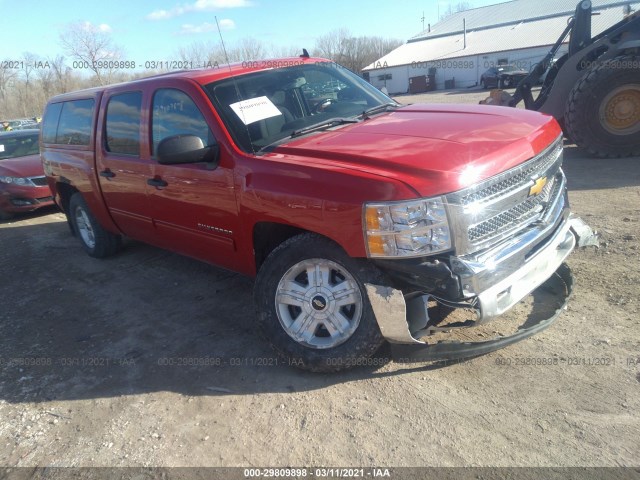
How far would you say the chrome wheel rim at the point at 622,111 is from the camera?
24.4ft

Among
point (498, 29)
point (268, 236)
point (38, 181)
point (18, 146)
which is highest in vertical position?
point (498, 29)

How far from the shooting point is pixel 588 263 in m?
4.29

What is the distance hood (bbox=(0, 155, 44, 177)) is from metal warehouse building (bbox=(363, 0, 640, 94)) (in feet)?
112

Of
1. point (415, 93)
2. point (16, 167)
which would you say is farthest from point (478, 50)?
point (16, 167)

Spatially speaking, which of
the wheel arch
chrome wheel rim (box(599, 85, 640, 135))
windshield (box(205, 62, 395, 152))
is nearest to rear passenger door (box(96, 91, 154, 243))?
windshield (box(205, 62, 395, 152))

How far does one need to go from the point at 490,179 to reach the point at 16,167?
907 centimetres

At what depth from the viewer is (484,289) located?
2.72 m

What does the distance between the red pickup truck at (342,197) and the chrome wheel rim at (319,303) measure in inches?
0.4

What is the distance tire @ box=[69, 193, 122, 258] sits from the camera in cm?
598

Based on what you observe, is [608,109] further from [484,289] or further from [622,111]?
[484,289]

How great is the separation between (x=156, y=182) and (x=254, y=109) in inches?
45.3

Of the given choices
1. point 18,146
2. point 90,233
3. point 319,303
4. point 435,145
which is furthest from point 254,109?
point 18,146

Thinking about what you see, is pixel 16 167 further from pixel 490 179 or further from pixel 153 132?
pixel 490 179

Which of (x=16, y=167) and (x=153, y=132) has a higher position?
(x=153, y=132)
